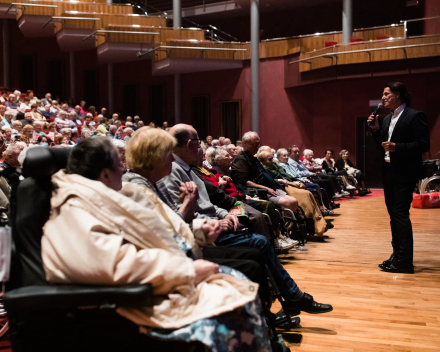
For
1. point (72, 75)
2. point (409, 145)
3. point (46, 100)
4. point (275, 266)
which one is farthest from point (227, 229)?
point (72, 75)

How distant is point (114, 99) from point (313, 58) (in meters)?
6.16

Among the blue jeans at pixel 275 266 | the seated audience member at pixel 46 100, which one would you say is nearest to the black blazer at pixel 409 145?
the blue jeans at pixel 275 266

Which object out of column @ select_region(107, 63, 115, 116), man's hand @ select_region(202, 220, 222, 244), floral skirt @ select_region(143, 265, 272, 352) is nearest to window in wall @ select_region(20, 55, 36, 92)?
column @ select_region(107, 63, 115, 116)

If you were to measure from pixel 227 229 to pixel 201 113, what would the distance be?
1014 cm

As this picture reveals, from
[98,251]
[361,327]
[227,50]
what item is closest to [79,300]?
[98,251]

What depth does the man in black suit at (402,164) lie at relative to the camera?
3.25 metres

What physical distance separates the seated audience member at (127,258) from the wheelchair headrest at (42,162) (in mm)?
36

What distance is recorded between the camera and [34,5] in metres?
11.9

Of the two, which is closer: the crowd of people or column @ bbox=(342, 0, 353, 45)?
the crowd of people

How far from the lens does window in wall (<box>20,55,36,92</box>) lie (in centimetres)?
1466

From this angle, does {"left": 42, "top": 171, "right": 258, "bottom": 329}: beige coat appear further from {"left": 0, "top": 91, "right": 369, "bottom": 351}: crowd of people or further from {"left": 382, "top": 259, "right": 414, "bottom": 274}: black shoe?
{"left": 382, "top": 259, "right": 414, "bottom": 274}: black shoe

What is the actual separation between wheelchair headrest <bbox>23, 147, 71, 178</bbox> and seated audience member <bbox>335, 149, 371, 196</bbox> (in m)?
7.99

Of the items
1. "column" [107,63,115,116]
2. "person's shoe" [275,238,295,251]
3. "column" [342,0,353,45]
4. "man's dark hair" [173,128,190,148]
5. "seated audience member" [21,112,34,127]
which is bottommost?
"person's shoe" [275,238,295,251]

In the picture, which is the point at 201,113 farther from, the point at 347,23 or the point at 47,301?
the point at 47,301
